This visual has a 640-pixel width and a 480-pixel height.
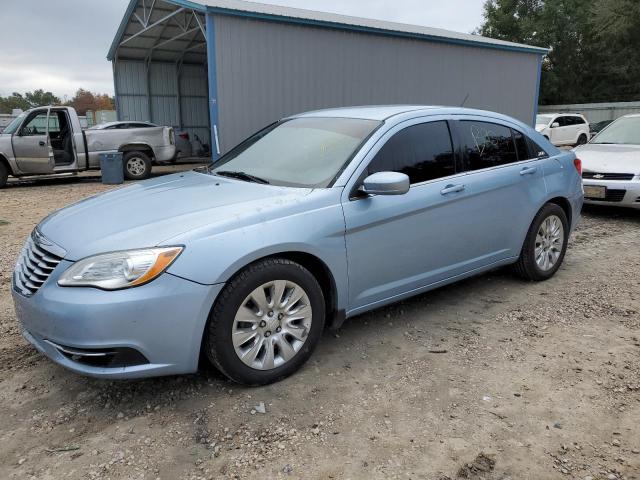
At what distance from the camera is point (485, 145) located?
13.6 ft

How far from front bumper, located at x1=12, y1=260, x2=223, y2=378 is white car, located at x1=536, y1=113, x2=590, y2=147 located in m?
19.6

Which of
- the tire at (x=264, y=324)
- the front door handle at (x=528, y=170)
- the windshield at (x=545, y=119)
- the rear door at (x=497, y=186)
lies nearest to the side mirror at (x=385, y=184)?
the tire at (x=264, y=324)

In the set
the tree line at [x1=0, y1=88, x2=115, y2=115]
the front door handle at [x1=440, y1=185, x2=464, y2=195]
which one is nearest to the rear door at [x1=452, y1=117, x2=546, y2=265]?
the front door handle at [x1=440, y1=185, x2=464, y2=195]

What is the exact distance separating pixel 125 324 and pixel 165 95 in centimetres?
1882

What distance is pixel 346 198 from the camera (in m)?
3.15

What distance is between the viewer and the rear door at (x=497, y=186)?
3.94 metres

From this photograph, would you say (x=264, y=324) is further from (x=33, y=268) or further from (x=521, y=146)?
(x=521, y=146)

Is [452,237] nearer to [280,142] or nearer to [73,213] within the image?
[280,142]

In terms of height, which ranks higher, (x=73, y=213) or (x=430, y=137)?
(x=430, y=137)

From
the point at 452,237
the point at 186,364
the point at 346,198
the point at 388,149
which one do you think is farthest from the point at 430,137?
the point at 186,364

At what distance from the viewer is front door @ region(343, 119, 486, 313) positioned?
127 inches

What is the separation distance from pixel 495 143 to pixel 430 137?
31.7 inches

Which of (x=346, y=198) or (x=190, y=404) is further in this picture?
(x=346, y=198)

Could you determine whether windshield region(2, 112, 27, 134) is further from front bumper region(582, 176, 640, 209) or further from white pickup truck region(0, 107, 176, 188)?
front bumper region(582, 176, 640, 209)
